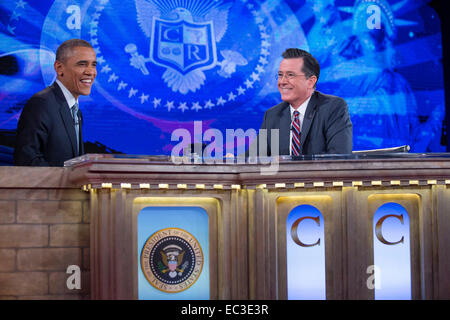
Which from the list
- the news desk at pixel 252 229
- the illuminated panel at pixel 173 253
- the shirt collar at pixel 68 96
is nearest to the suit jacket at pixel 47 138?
the shirt collar at pixel 68 96

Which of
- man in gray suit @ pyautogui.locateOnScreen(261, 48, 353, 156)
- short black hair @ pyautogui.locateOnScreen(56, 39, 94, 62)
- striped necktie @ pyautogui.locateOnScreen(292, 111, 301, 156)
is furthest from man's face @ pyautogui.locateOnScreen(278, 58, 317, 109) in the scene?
short black hair @ pyautogui.locateOnScreen(56, 39, 94, 62)

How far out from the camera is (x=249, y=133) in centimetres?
778

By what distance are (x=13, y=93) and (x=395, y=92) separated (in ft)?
16.8

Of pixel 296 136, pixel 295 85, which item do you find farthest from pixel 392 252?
pixel 295 85

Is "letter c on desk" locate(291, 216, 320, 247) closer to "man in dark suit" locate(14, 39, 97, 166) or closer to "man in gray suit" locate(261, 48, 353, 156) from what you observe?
"man in gray suit" locate(261, 48, 353, 156)

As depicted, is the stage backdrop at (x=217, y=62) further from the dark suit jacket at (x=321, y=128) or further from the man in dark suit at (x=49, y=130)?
the dark suit jacket at (x=321, y=128)

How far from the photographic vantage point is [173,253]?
3.56 meters

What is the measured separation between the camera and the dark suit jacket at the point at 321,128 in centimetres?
448

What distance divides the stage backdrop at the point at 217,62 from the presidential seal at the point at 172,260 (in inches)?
155

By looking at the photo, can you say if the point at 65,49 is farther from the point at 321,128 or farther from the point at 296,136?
the point at 321,128

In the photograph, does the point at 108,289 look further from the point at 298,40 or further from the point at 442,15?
the point at 442,15

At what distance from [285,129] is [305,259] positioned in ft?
4.31

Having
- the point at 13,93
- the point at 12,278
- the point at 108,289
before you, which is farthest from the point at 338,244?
the point at 13,93

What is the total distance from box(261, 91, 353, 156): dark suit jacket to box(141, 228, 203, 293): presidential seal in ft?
4.27
